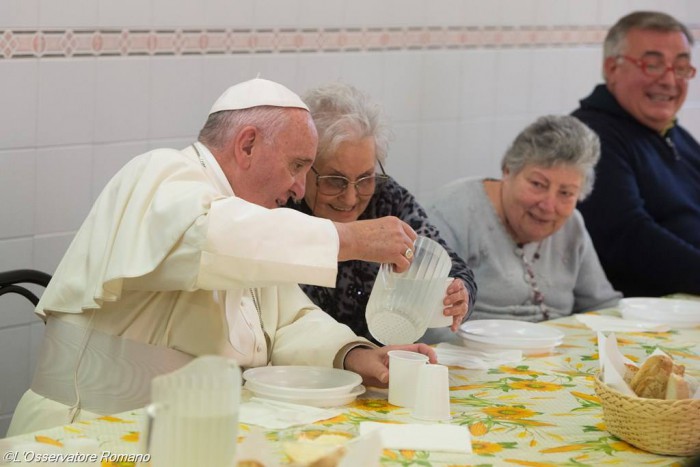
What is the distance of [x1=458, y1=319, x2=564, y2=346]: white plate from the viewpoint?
127 inches

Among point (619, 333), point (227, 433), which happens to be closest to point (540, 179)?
point (619, 333)

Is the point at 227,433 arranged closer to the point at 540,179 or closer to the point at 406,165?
the point at 540,179

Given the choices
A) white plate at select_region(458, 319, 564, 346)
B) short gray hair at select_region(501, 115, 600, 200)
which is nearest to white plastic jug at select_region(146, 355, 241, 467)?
white plate at select_region(458, 319, 564, 346)

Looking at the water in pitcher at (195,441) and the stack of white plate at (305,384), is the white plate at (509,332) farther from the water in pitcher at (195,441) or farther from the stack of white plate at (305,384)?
the water in pitcher at (195,441)

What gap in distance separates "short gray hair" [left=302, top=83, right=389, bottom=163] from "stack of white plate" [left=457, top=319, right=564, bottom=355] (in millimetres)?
613

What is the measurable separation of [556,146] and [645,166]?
3.66ft

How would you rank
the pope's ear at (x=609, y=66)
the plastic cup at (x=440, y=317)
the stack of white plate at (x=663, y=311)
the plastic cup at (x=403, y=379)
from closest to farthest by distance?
1. the plastic cup at (x=403, y=379)
2. the plastic cup at (x=440, y=317)
3. the stack of white plate at (x=663, y=311)
4. the pope's ear at (x=609, y=66)

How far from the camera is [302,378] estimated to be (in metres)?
2.70

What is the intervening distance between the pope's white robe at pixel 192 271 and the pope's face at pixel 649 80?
2.62 metres

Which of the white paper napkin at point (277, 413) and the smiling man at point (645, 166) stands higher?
the smiling man at point (645, 166)

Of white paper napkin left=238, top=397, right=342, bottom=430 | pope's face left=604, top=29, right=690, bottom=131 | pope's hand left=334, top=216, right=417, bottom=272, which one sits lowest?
white paper napkin left=238, top=397, right=342, bottom=430

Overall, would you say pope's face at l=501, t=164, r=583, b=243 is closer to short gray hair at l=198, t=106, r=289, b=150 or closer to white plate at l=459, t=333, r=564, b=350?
white plate at l=459, t=333, r=564, b=350

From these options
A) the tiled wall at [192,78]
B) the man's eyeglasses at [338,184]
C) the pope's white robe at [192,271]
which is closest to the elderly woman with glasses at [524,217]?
the man's eyeglasses at [338,184]

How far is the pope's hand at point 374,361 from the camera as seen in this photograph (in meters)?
2.72
